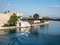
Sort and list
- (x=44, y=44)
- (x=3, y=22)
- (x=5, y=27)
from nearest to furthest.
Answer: (x=44, y=44) → (x=5, y=27) → (x=3, y=22)

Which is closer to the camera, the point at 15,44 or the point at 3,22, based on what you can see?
the point at 15,44

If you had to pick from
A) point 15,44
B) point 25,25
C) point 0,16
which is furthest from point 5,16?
point 15,44

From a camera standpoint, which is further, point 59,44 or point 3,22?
point 3,22

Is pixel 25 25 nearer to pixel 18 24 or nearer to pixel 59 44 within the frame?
pixel 18 24

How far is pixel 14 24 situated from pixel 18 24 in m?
0.69

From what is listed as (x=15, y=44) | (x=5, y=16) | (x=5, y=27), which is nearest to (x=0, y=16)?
(x=5, y=16)

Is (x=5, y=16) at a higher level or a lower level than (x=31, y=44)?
higher

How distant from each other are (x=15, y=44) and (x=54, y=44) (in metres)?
3.13

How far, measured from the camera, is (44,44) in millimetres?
16922

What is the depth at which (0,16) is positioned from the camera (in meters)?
36.5

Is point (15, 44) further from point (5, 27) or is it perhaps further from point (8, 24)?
point (8, 24)

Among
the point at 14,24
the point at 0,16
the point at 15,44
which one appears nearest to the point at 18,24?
the point at 14,24

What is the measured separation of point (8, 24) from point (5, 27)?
9.76ft

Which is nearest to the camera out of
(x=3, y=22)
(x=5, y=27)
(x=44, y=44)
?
(x=44, y=44)
